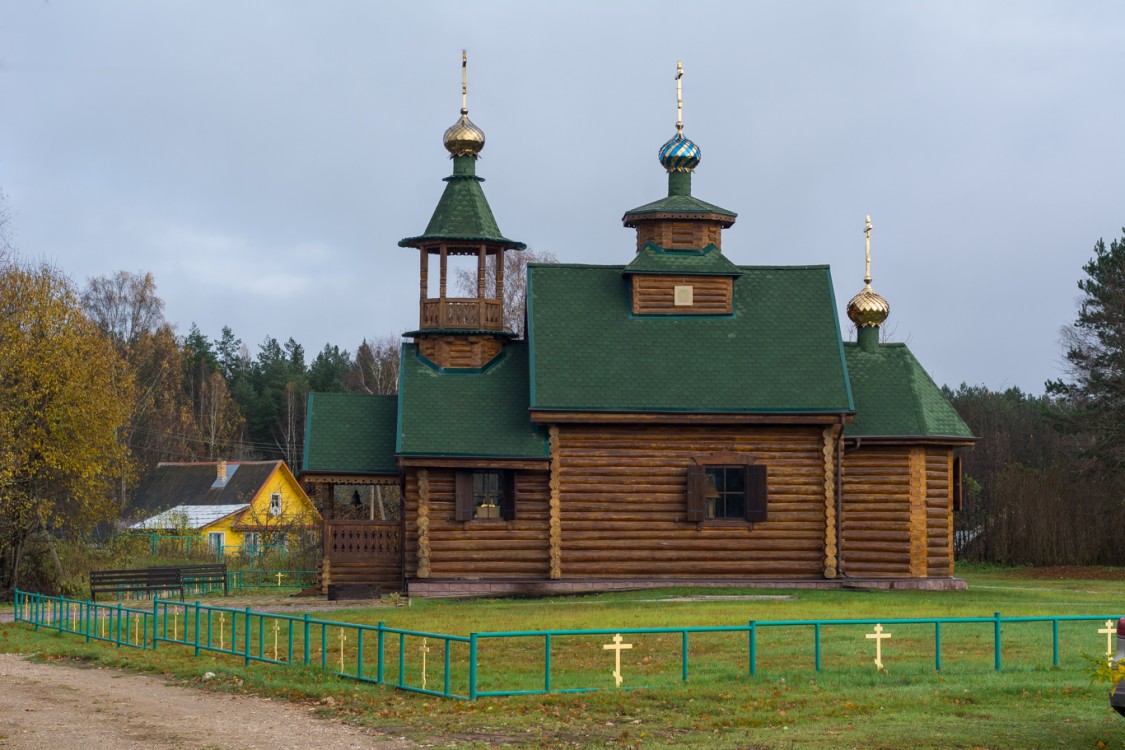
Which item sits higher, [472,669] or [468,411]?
[468,411]

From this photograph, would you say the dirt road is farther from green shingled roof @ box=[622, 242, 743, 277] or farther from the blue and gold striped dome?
the blue and gold striped dome

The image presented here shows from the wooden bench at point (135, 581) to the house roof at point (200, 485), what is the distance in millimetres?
26404

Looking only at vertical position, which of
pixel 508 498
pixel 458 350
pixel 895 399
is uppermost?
pixel 458 350

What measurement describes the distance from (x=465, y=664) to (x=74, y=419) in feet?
67.3

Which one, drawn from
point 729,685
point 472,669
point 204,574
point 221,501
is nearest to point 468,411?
point 204,574

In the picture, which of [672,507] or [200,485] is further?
[200,485]

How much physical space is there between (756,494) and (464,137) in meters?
11.5

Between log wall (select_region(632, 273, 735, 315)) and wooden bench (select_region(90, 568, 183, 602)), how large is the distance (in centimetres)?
1247

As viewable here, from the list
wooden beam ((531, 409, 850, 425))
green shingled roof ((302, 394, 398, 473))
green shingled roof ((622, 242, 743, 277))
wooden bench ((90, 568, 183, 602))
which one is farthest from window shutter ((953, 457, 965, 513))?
wooden bench ((90, 568, 183, 602))

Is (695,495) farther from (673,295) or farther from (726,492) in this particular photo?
(673,295)

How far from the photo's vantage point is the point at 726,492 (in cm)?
3119

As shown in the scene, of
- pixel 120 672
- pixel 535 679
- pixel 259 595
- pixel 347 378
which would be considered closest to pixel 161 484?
pixel 347 378

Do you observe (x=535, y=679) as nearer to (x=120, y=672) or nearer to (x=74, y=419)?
(x=120, y=672)

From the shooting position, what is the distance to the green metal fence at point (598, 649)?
1630 cm
